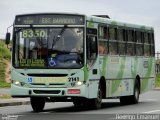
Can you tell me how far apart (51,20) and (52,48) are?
3.08 feet

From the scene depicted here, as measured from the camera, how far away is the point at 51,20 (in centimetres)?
2242

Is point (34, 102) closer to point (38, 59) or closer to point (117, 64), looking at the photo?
point (38, 59)

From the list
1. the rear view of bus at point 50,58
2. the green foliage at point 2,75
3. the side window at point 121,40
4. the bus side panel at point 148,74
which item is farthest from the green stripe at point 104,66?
the green foliage at point 2,75

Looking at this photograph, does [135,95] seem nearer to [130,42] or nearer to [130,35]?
[130,42]

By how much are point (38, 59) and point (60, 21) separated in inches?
53.4

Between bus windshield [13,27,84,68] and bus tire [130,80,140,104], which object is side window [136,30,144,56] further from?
bus windshield [13,27,84,68]

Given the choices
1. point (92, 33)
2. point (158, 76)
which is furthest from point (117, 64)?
point (158, 76)

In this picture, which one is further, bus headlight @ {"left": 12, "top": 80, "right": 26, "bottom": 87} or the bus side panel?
the bus side panel

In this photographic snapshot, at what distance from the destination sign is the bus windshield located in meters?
0.21

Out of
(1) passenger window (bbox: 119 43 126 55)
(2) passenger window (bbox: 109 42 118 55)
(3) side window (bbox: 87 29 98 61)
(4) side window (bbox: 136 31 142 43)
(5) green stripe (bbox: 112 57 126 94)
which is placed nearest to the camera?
(3) side window (bbox: 87 29 98 61)

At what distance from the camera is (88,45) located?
22516 mm

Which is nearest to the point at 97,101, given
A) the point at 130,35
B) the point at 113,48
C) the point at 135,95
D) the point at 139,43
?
the point at 113,48

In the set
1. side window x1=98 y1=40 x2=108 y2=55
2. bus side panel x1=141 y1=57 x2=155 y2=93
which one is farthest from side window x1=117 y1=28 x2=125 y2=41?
bus side panel x1=141 y1=57 x2=155 y2=93

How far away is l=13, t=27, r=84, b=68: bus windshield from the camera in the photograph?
22.0 m
